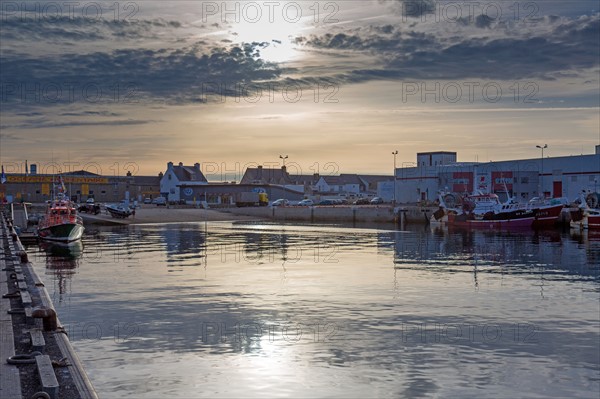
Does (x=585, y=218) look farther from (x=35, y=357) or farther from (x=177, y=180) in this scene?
(x=177, y=180)

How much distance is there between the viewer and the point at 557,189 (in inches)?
5074

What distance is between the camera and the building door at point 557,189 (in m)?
128

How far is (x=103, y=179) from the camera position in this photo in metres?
179

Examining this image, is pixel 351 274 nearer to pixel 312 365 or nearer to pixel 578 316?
pixel 578 316

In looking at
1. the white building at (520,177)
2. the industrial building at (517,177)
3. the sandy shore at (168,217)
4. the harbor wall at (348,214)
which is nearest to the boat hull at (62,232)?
the sandy shore at (168,217)

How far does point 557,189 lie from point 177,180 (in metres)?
94.0

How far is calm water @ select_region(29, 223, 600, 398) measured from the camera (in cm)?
1834

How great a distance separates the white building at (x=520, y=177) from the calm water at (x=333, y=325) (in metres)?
77.8

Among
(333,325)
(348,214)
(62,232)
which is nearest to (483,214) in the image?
(348,214)

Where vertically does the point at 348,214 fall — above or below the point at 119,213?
below

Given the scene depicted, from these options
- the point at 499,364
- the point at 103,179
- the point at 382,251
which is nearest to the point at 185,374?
the point at 499,364

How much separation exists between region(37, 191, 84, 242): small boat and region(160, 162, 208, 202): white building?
102 m

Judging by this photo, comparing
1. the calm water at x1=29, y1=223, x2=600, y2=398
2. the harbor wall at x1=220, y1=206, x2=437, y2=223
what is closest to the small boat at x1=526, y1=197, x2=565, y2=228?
the harbor wall at x1=220, y1=206, x2=437, y2=223

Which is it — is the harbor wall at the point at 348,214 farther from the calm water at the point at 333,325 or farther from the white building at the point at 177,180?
the calm water at the point at 333,325
